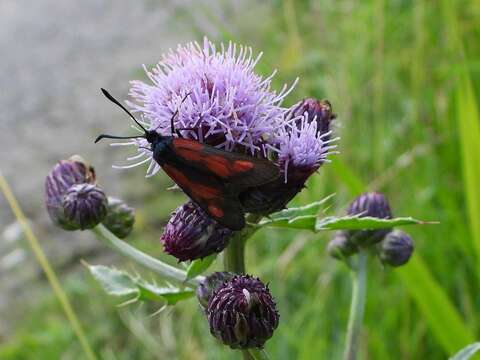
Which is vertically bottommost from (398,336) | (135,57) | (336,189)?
(398,336)

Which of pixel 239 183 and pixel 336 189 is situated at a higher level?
pixel 336 189

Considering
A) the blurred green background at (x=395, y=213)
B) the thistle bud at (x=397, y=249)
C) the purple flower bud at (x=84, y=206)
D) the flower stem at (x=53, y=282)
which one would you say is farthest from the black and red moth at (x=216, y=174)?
the flower stem at (x=53, y=282)

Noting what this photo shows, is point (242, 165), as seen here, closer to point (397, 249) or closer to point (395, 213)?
point (397, 249)

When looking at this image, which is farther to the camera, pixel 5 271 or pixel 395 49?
pixel 5 271

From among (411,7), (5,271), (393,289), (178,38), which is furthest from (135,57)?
(393,289)

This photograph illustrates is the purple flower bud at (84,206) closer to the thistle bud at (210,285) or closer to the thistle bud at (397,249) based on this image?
the thistle bud at (210,285)

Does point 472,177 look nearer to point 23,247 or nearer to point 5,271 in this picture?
point 23,247

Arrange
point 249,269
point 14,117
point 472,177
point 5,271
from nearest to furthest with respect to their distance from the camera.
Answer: point 472,177, point 249,269, point 5,271, point 14,117

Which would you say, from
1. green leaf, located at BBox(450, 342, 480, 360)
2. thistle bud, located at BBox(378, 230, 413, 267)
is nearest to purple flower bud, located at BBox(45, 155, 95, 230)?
thistle bud, located at BBox(378, 230, 413, 267)
